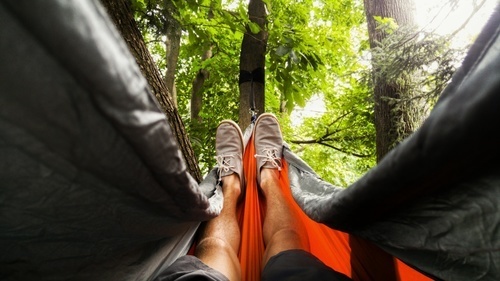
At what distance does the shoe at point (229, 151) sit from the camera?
3.76ft

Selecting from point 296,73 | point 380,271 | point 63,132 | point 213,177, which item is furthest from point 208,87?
point 63,132

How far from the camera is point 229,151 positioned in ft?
4.12

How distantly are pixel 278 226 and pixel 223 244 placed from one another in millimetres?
178

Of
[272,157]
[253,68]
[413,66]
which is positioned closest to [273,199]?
[272,157]

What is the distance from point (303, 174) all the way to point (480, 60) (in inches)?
27.5

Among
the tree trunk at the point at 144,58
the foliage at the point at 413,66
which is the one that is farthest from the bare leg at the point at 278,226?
the foliage at the point at 413,66

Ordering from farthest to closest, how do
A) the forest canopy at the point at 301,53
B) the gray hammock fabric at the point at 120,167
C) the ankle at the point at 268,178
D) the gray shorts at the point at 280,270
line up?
the forest canopy at the point at 301,53 < the ankle at the point at 268,178 < the gray shorts at the point at 280,270 < the gray hammock fabric at the point at 120,167

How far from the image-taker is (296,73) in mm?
1518

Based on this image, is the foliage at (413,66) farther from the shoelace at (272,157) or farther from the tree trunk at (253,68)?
the shoelace at (272,157)

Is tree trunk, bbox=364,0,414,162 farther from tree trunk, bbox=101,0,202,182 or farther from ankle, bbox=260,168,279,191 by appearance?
tree trunk, bbox=101,0,202,182

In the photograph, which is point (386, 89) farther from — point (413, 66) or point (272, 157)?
point (272, 157)

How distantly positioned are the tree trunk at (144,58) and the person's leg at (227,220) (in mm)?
155

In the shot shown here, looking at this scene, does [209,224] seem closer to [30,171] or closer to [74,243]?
[74,243]

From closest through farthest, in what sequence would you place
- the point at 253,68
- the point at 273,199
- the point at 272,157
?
the point at 273,199 < the point at 272,157 < the point at 253,68
